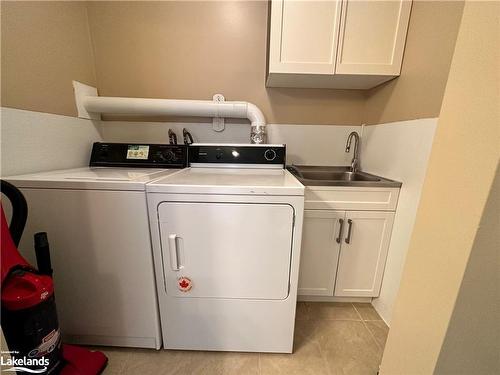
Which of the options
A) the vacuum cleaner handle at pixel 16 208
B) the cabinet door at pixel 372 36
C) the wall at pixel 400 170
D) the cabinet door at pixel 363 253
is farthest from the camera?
the cabinet door at pixel 363 253

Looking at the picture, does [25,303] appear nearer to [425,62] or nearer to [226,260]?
[226,260]

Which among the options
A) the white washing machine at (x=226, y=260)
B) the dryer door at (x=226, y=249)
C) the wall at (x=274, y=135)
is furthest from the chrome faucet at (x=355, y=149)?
the dryer door at (x=226, y=249)

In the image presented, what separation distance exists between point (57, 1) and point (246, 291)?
2374 millimetres

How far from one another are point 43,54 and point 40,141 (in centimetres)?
59

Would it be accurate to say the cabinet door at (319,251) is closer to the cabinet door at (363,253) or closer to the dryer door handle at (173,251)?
the cabinet door at (363,253)

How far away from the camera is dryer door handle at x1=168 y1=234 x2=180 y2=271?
1.09 meters

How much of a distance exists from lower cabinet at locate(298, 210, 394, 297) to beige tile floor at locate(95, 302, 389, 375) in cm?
28

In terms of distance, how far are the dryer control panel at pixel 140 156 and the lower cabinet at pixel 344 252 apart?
44.5 inches

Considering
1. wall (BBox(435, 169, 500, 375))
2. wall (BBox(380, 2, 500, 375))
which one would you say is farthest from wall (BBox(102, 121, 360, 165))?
wall (BBox(435, 169, 500, 375))

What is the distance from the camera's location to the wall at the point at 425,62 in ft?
3.73

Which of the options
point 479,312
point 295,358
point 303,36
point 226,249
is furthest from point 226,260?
point 303,36

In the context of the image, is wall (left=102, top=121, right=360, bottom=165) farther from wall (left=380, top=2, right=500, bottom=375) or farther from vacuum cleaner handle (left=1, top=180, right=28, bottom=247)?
wall (left=380, top=2, right=500, bottom=375)

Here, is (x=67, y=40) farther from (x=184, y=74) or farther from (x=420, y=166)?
(x=420, y=166)

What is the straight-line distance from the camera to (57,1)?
1.49m
